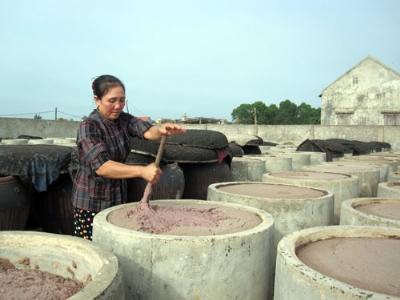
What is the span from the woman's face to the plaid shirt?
4cm

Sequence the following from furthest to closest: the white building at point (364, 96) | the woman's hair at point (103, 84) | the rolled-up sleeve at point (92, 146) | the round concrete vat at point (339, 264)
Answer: the white building at point (364, 96) → the woman's hair at point (103, 84) → the rolled-up sleeve at point (92, 146) → the round concrete vat at point (339, 264)

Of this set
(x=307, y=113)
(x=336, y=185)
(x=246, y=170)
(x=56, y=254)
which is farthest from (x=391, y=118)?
(x=56, y=254)

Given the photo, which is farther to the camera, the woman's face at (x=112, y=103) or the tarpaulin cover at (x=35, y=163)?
the tarpaulin cover at (x=35, y=163)

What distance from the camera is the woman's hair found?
2.87m

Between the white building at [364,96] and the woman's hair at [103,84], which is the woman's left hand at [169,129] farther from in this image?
the white building at [364,96]

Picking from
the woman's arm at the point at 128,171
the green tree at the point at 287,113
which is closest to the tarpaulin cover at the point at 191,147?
the woman's arm at the point at 128,171

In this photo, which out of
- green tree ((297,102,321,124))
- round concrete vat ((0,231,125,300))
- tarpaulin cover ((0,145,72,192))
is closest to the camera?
round concrete vat ((0,231,125,300))

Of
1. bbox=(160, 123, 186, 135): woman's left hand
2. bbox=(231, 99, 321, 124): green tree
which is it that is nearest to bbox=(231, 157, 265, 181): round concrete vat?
bbox=(160, 123, 186, 135): woman's left hand

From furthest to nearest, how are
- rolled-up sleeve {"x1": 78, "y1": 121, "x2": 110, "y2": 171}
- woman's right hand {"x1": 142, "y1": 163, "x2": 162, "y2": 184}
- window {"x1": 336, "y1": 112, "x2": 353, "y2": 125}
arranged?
1. window {"x1": 336, "y1": 112, "x2": 353, "y2": 125}
2. rolled-up sleeve {"x1": 78, "y1": 121, "x2": 110, "y2": 171}
3. woman's right hand {"x1": 142, "y1": 163, "x2": 162, "y2": 184}

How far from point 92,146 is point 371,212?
7.18 feet

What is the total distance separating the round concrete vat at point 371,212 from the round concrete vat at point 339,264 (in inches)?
9.5

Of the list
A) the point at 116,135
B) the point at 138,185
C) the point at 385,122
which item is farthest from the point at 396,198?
the point at 385,122

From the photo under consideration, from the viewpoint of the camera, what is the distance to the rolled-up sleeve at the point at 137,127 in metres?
3.13

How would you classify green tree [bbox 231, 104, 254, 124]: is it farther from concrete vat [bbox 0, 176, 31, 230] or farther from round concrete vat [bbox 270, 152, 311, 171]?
concrete vat [bbox 0, 176, 31, 230]
